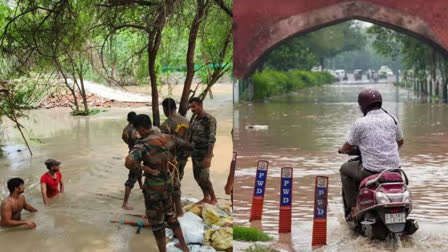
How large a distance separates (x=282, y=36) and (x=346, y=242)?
13570 millimetres

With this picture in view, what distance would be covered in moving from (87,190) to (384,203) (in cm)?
478

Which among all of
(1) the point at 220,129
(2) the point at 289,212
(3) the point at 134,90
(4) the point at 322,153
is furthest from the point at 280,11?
(2) the point at 289,212

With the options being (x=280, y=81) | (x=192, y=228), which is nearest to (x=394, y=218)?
(x=192, y=228)

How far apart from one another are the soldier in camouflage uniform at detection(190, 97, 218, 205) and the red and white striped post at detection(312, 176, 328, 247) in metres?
1.17

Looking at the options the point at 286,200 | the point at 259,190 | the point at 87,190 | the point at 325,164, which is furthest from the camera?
the point at 325,164

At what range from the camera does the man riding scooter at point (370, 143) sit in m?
4.93

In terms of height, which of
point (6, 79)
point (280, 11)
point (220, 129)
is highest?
point (280, 11)

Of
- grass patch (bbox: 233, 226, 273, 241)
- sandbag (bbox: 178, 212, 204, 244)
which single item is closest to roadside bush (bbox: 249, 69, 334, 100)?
sandbag (bbox: 178, 212, 204, 244)

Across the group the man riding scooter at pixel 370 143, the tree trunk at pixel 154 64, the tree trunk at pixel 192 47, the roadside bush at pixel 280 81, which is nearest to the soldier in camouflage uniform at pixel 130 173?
the tree trunk at pixel 154 64

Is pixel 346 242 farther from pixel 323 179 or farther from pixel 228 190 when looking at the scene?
pixel 228 190

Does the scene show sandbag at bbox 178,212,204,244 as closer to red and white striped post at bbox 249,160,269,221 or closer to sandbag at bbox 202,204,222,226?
sandbag at bbox 202,204,222,226

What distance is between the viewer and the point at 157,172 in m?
4.88

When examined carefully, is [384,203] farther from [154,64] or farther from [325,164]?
[325,164]

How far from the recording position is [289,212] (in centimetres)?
548
